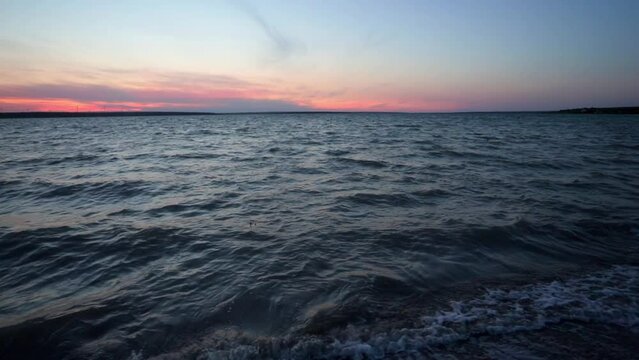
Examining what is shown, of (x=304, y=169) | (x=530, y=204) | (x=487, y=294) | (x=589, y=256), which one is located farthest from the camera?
(x=304, y=169)

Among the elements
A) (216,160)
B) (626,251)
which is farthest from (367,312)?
(216,160)

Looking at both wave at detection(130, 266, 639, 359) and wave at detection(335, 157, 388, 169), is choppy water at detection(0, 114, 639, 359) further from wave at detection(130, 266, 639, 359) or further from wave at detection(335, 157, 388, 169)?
wave at detection(335, 157, 388, 169)

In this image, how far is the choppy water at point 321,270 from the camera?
4.29m

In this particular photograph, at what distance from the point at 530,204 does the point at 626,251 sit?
3509 millimetres

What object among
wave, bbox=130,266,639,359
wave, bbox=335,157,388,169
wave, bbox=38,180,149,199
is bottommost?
wave, bbox=38,180,149,199

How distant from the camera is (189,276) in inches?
241

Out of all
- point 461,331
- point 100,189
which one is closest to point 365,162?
point 100,189

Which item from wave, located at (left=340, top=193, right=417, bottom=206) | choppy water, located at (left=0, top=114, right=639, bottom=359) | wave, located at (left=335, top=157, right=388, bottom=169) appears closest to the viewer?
choppy water, located at (left=0, top=114, right=639, bottom=359)

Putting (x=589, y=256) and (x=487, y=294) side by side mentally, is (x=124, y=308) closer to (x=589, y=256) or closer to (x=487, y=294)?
(x=487, y=294)

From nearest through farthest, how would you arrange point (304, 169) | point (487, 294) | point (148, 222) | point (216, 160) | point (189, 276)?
point (487, 294) → point (189, 276) → point (148, 222) → point (304, 169) → point (216, 160)

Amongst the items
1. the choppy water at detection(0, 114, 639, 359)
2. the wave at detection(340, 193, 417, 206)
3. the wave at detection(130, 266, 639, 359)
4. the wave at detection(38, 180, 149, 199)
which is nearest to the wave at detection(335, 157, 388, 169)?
the choppy water at detection(0, 114, 639, 359)

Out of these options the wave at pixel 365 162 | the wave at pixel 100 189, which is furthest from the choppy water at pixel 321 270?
the wave at pixel 365 162

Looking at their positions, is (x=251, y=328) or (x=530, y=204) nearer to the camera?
(x=251, y=328)

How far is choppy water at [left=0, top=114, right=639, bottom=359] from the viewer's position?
14.1 feet
